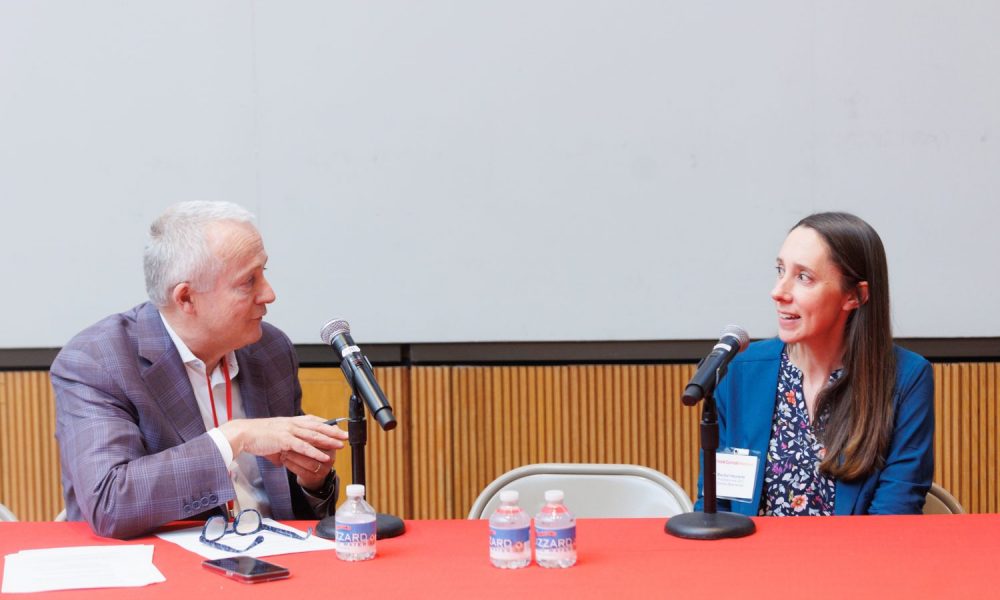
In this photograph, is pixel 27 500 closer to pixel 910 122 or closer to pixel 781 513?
pixel 781 513

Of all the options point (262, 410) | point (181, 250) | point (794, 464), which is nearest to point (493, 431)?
point (262, 410)

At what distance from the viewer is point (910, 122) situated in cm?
369

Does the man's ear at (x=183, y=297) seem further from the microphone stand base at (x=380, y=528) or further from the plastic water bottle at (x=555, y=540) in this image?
the plastic water bottle at (x=555, y=540)

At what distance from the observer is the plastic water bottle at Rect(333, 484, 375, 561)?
1.95 meters

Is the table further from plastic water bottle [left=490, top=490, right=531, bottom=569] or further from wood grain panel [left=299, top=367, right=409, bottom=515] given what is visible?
wood grain panel [left=299, top=367, right=409, bottom=515]

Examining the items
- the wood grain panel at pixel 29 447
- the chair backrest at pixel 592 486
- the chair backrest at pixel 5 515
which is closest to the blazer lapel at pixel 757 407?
the chair backrest at pixel 592 486

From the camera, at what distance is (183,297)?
2.52 meters

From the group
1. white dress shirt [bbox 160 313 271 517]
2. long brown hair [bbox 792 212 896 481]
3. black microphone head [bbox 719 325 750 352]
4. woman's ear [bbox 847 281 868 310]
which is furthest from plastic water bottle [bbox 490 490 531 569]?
woman's ear [bbox 847 281 868 310]

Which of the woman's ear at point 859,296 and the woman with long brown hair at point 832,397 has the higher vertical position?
the woman's ear at point 859,296

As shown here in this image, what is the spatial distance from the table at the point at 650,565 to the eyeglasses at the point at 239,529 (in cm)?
7

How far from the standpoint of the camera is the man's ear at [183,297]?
2.50 metres

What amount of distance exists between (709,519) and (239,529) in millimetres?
1029

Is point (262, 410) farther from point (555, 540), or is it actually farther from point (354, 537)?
point (555, 540)

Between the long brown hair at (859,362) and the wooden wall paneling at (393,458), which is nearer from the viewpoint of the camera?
the long brown hair at (859,362)
